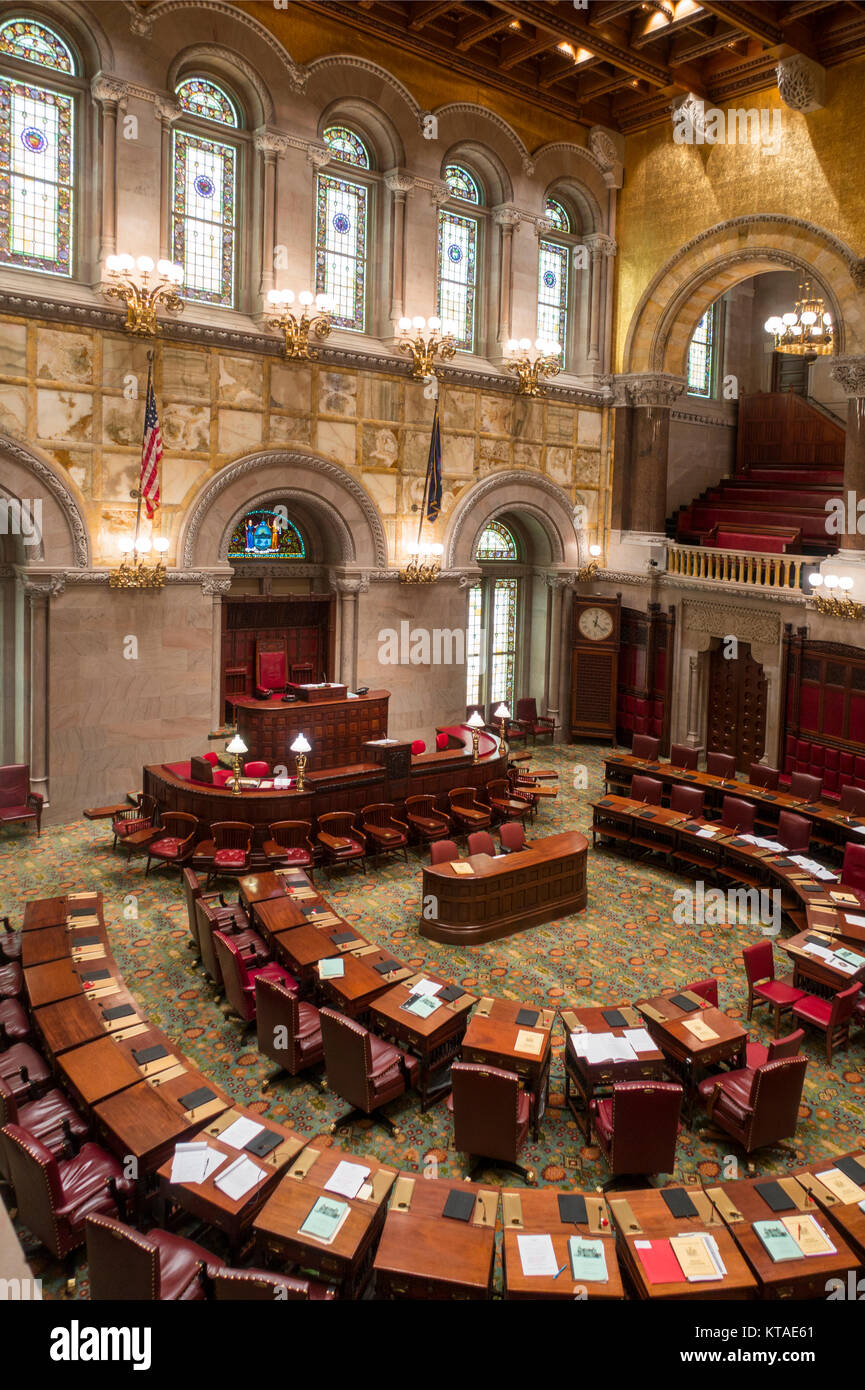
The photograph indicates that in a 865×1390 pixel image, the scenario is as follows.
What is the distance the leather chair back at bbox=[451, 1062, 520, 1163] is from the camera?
23.8 ft

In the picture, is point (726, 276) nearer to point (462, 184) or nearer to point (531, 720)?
point (462, 184)

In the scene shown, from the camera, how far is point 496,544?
22.7 m

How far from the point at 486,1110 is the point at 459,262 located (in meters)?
17.5

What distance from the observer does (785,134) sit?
59.6 feet

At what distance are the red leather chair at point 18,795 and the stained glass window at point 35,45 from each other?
10.7m

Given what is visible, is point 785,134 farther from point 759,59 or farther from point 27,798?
point 27,798

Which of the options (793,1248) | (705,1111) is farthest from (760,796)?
(793,1248)

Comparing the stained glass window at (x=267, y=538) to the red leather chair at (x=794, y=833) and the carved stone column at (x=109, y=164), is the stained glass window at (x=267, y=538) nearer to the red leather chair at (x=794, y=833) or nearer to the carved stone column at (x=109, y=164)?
the carved stone column at (x=109, y=164)

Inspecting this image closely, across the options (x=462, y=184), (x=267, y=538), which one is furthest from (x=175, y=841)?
(x=462, y=184)

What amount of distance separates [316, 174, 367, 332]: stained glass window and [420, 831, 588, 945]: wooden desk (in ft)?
36.6

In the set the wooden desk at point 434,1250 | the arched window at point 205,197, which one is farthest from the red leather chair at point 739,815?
the arched window at point 205,197

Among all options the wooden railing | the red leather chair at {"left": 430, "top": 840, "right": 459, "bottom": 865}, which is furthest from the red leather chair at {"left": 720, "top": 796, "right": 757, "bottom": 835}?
the wooden railing

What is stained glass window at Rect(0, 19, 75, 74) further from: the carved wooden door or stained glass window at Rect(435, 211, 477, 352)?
the carved wooden door
